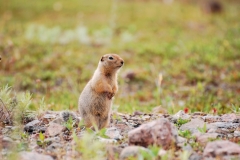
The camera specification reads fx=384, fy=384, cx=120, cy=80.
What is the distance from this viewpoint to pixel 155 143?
11.9ft

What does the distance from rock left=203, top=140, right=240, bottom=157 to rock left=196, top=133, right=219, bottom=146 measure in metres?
0.29

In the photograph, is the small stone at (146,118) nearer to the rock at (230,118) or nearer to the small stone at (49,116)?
the rock at (230,118)

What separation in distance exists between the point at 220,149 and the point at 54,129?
191cm

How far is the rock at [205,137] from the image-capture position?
3.89 meters

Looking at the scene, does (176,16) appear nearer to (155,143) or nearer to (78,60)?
(78,60)

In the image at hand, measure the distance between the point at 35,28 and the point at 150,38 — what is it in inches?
164

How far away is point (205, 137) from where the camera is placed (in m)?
3.95

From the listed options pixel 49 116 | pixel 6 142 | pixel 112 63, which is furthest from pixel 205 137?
pixel 49 116

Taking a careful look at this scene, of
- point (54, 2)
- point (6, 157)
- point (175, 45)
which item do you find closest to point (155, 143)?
point (6, 157)

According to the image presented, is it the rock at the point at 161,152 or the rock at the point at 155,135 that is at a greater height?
the rock at the point at 155,135

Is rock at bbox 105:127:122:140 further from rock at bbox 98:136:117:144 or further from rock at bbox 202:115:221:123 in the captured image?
rock at bbox 202:115:221:123

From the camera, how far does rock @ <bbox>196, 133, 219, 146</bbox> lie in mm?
3890

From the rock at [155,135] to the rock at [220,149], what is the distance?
0.36 metres

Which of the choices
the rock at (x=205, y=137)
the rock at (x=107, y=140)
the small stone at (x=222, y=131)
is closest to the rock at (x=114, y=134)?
the rock at (x=107, y=140)
